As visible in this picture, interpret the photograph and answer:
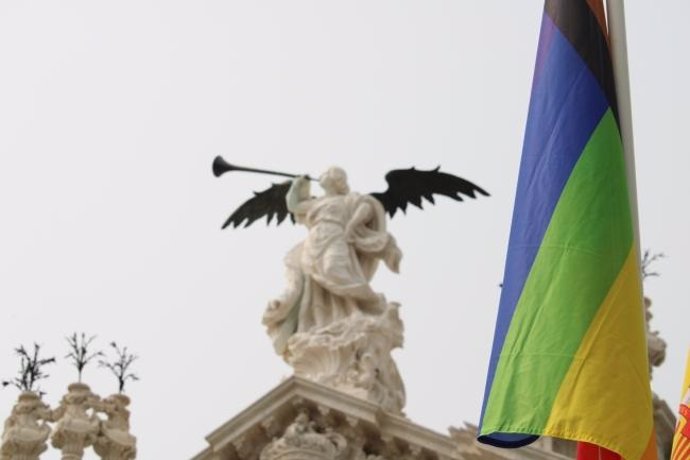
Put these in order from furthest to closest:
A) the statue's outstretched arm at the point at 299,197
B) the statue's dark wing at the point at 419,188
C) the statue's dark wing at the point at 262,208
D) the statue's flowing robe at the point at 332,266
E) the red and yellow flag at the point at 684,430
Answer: the statue's dark wing at the point at 262,208 → the statue's dark wing at the point at 419,188 → the statue's outstretched arm at the point at 299,197 → the statue's flowing robe at the point at 332,266 → the red and yellow flag at the point at 684,430

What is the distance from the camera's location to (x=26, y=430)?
79.9ft

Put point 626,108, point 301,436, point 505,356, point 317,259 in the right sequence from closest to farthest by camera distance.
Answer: point 505,356, point 626,108, point 301,436, point 317,259

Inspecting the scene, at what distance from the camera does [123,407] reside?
24.7 metres

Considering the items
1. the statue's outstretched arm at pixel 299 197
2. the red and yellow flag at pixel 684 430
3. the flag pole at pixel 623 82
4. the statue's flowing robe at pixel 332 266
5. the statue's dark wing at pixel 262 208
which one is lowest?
the red and yellow flag at pixel 684 430

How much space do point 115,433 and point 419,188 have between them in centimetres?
496

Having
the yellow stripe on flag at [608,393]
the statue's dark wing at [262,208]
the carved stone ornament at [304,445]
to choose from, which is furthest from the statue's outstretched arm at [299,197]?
the yellow stripe on flag at [608,393]


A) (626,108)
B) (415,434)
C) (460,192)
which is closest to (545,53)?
(626,108)

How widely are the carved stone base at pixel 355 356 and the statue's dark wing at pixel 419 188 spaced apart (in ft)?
7.16

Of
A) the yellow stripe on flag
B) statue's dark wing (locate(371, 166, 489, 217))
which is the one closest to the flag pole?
Answer: the yellow stripe on flag

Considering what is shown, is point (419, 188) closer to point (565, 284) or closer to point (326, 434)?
point (326, 434)

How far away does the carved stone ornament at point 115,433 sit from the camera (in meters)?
24.3

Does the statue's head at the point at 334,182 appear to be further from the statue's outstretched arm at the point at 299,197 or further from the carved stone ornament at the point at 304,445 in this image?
the carved stone ornament at the point at 304,445

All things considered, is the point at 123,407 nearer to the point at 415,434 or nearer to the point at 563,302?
the point at 415,434

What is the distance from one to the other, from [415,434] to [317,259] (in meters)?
2.62
